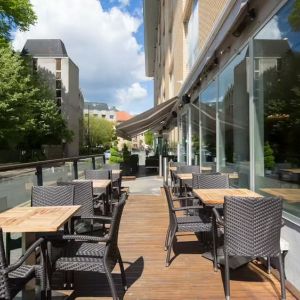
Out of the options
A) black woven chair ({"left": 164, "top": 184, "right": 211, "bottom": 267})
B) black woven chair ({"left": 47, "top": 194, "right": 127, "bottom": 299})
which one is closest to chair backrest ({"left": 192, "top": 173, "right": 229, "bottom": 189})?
black woven chair ({"left": 164, "top": 184, "right": 211, "bottom": 267})

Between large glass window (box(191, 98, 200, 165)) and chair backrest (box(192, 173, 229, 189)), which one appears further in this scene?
large glass window (box(191, 98, 200, 165))

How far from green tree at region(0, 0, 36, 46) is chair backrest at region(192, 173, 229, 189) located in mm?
25735

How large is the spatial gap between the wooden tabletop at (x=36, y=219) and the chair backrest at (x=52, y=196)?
44 centimetres

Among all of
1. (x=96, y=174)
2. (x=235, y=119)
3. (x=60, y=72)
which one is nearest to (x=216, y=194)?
(x=235, y=119)

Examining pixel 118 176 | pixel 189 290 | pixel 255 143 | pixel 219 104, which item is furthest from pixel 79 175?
pixel 189 290

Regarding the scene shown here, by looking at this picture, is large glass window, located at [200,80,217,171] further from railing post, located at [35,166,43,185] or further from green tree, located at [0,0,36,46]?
green tree, located at [0,0,36,46]

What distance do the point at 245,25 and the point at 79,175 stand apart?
4652 millimetres

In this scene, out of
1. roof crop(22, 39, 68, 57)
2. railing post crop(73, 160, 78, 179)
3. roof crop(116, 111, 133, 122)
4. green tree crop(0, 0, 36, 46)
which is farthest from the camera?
roof crop(116, 111, 133, 122)

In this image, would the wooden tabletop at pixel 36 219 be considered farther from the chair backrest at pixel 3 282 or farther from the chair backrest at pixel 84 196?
the chair backrest at pixel 84 196

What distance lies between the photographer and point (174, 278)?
14.0ft

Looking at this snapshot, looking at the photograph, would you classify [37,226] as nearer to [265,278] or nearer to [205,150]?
[265,278]

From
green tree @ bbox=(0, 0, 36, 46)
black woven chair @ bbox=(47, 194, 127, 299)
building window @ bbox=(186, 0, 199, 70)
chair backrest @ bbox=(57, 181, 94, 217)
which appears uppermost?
green tree @ bbox=(0, 0, 36, 46)

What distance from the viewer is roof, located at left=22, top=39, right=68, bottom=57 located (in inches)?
2172

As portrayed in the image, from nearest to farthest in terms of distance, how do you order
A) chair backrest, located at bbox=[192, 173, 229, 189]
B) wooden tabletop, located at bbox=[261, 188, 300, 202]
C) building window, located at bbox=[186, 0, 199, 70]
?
wooden tabletop, located at bbox=[261, 188, 300, 202] → chair backrest, located at bbox=[192, 173, 229, 189] → building window, located at bbox=[186, 0, 199, 70]
